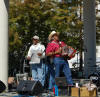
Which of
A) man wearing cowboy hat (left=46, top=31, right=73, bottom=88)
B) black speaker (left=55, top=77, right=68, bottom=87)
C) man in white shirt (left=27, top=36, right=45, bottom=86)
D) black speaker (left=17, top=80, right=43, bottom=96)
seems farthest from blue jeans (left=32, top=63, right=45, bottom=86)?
A: black speaker (left=17, top=80, right=43, bottom=96)

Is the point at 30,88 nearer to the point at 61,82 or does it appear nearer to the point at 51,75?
the point at 61,82

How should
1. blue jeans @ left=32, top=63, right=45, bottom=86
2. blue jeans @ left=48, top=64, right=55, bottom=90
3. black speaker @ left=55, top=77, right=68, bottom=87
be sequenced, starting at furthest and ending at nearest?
blue jeans @ left=32, top=63, right=45, bottom=86, blue jeans @ left=48, top=64, right=55, bottom=90, black speaker @ left=55, top=77, right=68, bottom=87

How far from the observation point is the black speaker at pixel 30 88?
9031 millimetres

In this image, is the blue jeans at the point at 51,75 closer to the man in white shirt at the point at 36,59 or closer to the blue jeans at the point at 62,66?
the man in white shirt at the point at 36,59

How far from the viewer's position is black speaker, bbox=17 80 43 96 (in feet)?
29.6

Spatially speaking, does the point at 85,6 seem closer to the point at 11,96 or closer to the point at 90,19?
the point at 90,19

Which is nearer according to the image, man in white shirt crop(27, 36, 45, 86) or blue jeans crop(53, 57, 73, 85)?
blue jeans crop(53, 57, 73, 85)

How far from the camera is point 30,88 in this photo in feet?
29.6

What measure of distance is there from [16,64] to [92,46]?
10.6ft

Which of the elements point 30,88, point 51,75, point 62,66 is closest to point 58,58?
point 62,66

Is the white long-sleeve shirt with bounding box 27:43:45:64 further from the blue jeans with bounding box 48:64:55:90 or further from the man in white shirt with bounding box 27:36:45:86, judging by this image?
the blue jeans with bounding box 48:64:55:90

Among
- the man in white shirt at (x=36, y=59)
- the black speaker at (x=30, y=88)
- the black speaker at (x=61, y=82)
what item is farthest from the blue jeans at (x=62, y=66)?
the black speaker at (x=30, y=88)

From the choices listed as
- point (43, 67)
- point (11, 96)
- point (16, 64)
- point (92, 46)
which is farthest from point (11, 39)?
point (11, 96)

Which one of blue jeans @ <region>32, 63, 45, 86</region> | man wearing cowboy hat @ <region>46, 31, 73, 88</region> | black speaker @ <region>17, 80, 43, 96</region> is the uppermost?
man wearing cowboy hat @ <region>46, 31, 73, 88</region>
